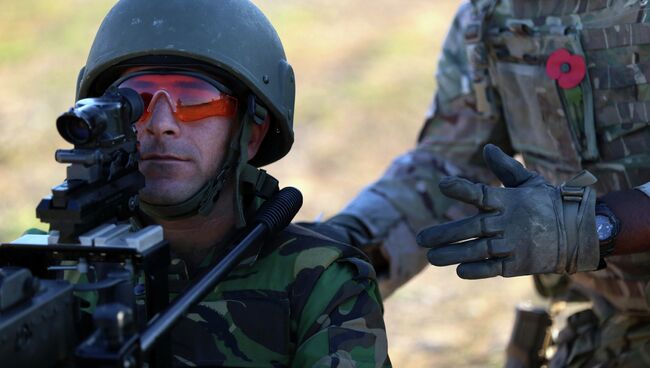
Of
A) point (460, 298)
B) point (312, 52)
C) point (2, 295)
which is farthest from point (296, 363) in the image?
point (312, 52)

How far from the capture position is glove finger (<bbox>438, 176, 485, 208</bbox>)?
11.7 ft

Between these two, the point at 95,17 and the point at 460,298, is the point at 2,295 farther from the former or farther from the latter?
the point at 95,17

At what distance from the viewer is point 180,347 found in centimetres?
356

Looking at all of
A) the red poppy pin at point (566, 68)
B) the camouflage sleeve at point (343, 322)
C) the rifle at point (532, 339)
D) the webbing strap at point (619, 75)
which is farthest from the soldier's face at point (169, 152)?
the rifle at point (532, 339)

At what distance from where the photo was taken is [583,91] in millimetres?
4488

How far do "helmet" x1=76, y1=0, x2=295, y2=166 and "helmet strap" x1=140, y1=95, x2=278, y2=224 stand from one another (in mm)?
120

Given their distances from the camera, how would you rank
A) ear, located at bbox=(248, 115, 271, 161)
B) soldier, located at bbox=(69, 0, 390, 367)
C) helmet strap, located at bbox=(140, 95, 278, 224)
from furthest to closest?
1. ear, located at bbox=(248, 115, 271, 161)
2. helmet strap, located at bbox=(140, 95, 278, 224)
3. soldier, located at bbox=(69, 0, 390, 367)

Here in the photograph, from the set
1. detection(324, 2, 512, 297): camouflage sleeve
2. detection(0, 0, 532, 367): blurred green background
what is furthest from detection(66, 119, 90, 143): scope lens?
detection(0, 0, 532, 367): blurred green background

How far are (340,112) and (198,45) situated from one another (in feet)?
30.5

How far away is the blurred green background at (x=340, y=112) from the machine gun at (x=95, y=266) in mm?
4793

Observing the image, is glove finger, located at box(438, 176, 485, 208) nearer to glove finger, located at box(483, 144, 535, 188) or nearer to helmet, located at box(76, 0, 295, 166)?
glove finger, located at box(483, 144, 535, 188)

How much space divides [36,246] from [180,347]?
29.9 inches

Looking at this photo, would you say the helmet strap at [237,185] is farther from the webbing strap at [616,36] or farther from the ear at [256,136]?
the webbing strap at [616,36]

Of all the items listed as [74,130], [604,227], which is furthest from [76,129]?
[604,227]
